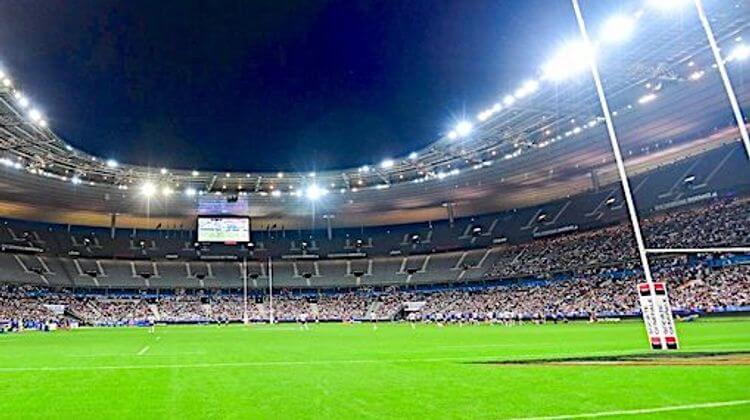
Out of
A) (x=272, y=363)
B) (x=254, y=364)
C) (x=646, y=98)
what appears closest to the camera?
(x=254, y=364)

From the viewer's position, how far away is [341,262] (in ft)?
229

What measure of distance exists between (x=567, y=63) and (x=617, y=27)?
4.54m

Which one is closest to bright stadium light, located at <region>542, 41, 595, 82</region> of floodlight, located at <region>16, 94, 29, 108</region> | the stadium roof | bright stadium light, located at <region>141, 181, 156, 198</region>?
the stadium roof

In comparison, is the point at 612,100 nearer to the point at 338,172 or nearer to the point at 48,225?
the point at 338,172

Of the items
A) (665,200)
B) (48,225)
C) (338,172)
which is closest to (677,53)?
(665,200)

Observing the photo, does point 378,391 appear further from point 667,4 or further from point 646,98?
point 646,98

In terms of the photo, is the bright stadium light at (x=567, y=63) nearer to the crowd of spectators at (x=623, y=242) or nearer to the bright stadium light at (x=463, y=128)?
the bright stadium light at (x=463, y=128)

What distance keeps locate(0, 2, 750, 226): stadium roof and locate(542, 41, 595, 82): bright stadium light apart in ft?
0.28

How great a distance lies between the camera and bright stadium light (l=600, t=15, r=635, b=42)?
23.4m

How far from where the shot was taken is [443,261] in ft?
218

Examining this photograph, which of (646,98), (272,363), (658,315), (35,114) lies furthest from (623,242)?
(35,114)

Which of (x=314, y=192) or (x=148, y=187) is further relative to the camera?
(x=314, y=192)

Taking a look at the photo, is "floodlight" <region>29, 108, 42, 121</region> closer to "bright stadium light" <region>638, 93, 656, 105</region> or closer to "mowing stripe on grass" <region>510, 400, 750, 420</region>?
"mowing stripe on grass" <region>510, 400, 750, 420</region>

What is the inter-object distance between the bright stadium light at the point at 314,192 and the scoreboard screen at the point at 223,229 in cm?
684
